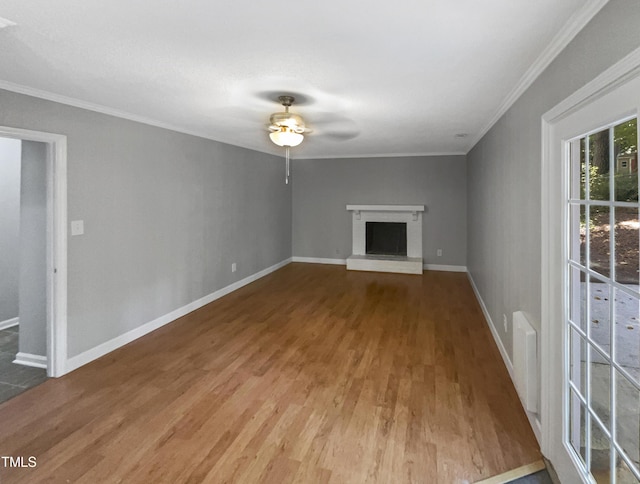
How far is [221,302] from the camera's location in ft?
16.2

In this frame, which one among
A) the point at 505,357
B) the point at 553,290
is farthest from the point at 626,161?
the point at 505,357

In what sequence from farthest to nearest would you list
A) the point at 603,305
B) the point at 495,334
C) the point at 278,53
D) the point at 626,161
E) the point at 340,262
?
the point at 340,262
the point at 495,334
the point at 278,53
the point at 603,305
the point at 626,161

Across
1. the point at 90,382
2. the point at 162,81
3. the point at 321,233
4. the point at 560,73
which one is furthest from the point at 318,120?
the point at 321,233

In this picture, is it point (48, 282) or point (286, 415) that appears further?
point (48, 282)

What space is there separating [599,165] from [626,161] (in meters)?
0.22

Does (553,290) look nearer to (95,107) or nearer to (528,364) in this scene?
(528,364)

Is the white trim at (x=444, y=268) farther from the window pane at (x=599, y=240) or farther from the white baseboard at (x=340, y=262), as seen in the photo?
the window pane at (x=599, y=240)

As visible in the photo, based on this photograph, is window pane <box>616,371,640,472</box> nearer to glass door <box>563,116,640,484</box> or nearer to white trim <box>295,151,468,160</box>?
glass door <box>563,116,640,484</box>

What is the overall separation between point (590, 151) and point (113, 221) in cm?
364

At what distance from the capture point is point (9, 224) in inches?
162

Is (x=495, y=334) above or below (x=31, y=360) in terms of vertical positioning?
above

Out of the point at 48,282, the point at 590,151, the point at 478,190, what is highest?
the point at 478,190

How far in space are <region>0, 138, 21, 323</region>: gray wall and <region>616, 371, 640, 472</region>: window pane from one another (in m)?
5.46

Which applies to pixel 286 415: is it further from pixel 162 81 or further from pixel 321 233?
pixel 321 233
